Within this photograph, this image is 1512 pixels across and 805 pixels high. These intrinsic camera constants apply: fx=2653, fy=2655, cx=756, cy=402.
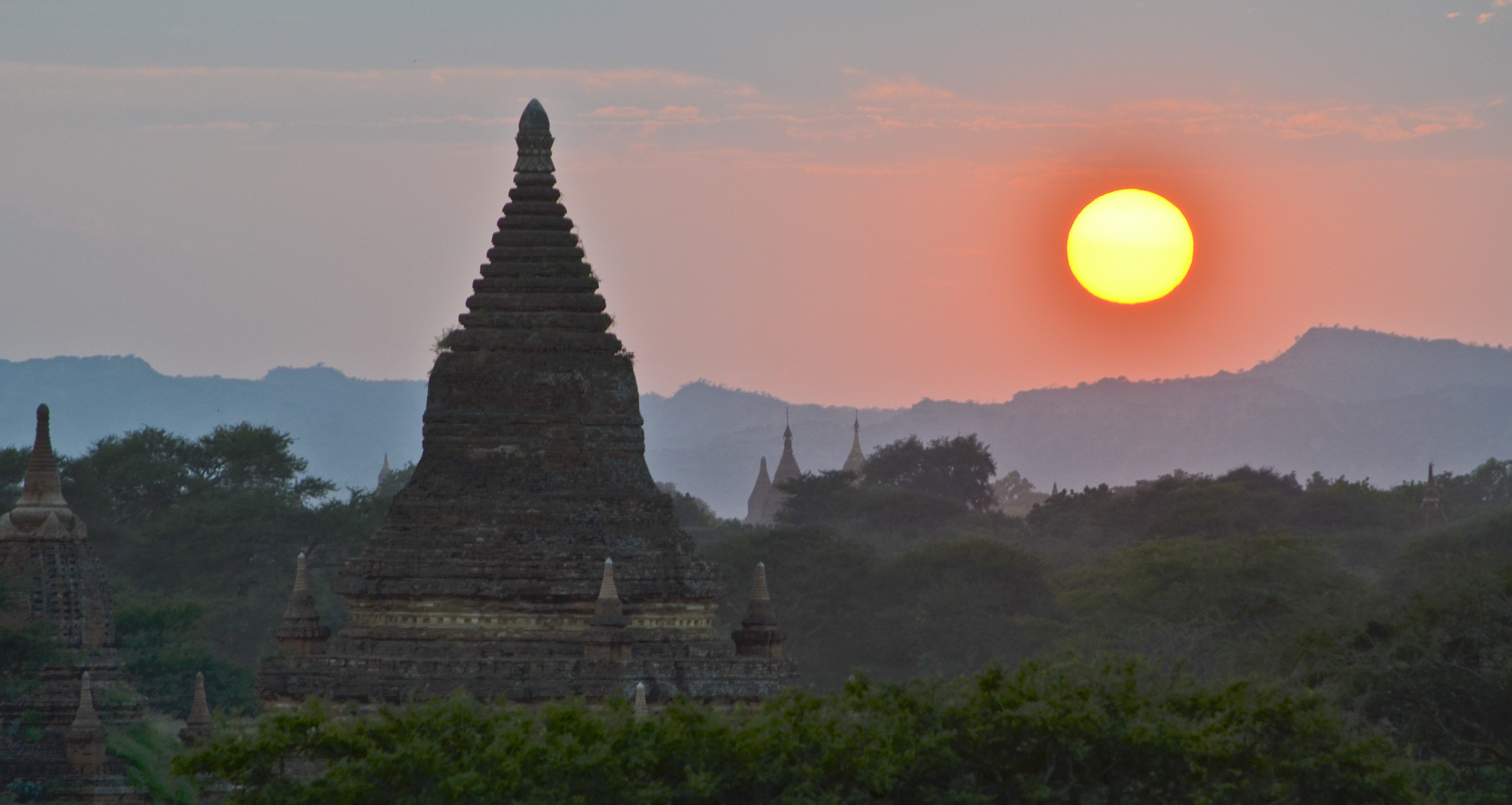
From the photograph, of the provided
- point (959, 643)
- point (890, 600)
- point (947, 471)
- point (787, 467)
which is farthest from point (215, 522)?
point (787, 467)

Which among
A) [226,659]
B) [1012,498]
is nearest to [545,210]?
[226,659]

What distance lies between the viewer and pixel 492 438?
2950 cm

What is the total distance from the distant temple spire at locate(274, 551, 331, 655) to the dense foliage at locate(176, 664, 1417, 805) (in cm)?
710

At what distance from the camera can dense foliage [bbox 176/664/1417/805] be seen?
20.9 metres

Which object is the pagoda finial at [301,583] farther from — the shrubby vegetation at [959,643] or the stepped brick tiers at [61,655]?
the stepped brick tiers at [61,655]

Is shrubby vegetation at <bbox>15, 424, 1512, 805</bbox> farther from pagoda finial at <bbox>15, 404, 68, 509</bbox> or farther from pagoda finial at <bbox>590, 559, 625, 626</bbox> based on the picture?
pagoda finial at <bbox>590, 559, 625, 626</bbox>

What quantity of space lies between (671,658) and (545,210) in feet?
19.0

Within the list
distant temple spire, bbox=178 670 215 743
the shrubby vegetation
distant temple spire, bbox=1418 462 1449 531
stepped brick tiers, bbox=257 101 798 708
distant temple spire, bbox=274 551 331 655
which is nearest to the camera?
the shrubby vegetation

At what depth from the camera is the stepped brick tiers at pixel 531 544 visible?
2770 cm

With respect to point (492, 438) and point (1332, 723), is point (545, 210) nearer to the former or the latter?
point (492, 438)

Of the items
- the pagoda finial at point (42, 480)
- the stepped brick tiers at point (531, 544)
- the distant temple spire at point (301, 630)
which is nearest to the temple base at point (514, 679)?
the stepped brick tiers at point (531, 544)

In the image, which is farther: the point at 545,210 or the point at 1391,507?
the point at 1391,507

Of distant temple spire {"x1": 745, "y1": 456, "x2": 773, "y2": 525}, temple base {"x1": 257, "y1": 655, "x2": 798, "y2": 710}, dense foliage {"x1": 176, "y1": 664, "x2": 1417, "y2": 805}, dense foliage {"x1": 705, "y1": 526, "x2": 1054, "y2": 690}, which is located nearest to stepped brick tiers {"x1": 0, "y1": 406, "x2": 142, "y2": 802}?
temple base {"x1": 257, "y1": 655, "x2": 798, "y2": 710}

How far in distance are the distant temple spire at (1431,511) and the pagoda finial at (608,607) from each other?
48.2 m
